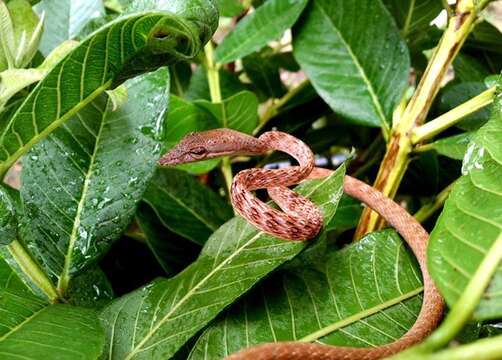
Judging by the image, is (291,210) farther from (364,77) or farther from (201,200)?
(364,77)

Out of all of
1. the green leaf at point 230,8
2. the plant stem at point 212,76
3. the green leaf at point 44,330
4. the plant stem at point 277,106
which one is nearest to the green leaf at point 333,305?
the green leaf at point 44,330

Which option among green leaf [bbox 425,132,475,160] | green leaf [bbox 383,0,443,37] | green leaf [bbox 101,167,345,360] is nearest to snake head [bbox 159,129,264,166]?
green leaf [bbox 101,167,345,360]

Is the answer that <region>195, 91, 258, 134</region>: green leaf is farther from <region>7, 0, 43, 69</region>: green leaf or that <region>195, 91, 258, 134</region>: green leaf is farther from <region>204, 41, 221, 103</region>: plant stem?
<region>7, 0, 43, 69</region>: green leaf

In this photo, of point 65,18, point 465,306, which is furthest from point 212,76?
point 465,306

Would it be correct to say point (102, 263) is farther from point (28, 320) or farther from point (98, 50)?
point (98, 50)

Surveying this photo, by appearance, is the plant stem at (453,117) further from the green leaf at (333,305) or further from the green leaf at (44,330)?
the green leaf at (44,330)
